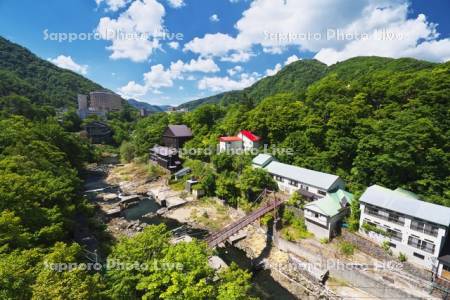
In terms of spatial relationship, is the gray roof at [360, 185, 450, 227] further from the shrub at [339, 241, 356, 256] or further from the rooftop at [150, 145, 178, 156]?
the rooftop at [150, 145, 178, 156]

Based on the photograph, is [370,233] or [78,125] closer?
[370,233]

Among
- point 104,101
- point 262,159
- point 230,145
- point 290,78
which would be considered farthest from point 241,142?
point 104,101

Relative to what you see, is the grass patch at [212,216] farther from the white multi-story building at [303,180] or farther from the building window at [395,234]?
the building window at [395,234]

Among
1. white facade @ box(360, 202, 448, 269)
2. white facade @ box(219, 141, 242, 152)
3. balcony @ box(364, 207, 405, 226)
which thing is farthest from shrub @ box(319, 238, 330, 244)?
white facade @ box(219, 141, 242, 152)

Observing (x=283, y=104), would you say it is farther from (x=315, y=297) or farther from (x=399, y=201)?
(x=315, y=297)

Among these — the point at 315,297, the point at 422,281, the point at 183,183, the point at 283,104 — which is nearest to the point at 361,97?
the point at 283,104

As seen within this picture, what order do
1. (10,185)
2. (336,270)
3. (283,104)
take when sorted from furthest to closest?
(283,104) → (336,270) → (10,185)

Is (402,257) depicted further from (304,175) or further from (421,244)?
(304,175)
